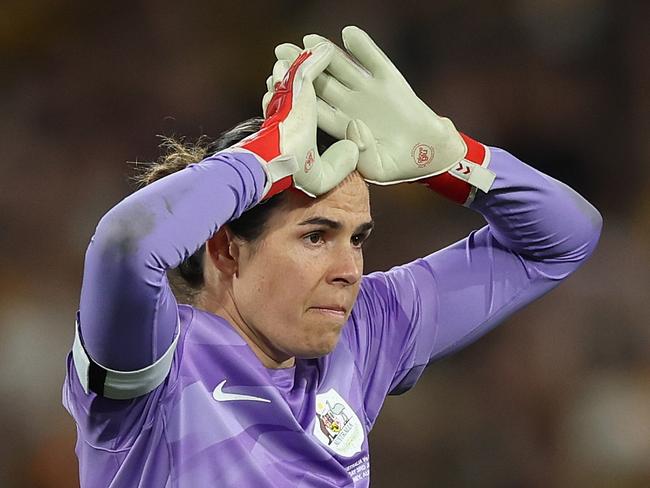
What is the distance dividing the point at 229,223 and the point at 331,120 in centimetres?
21

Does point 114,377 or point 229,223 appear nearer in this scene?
point 114,377

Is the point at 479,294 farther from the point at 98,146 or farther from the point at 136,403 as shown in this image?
the point at 98,146

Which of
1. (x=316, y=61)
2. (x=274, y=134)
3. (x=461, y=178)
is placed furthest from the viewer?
(x=461, y=178)

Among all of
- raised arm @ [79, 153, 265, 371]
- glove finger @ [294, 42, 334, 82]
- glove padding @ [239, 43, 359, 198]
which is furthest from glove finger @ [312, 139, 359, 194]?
raised arm @ [79, 153, 265, 371]

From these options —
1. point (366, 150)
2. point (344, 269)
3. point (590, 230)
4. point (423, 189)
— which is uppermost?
point (366, 150)

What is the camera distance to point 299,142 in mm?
1384

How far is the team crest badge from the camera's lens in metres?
1.54

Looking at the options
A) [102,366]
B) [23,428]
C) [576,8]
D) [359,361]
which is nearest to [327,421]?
[359,361]

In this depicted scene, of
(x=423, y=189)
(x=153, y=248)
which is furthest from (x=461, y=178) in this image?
(x=423, y=189)

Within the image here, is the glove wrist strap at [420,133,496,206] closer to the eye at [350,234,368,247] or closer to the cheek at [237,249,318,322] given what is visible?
the eye at [350,234,368,247]

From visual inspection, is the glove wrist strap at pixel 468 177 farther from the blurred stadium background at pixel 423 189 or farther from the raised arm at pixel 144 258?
the blurred stadium background at pixel 423 189

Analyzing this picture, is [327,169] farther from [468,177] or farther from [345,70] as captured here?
[468,177]

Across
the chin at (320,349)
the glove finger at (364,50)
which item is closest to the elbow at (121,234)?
the chin at (320,349)

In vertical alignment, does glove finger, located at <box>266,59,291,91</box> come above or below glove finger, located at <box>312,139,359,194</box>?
above
